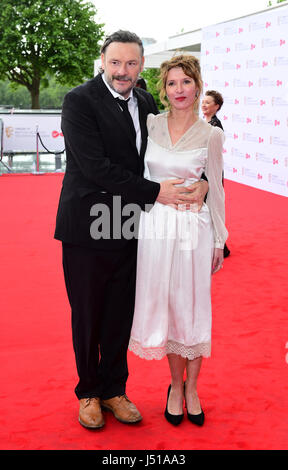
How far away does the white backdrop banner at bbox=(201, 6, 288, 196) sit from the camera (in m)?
9.94

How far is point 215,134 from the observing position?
2.50 m

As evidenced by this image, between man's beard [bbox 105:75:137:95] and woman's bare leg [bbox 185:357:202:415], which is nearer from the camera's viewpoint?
man's beard [bbox 105:75:137:95]

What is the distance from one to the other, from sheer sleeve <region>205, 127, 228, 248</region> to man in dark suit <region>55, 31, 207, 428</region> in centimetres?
7

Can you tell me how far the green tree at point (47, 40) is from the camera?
34625 mm

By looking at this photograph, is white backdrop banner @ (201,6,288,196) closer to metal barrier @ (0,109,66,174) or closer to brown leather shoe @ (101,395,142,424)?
metal barrier @ (0,109,66,174)

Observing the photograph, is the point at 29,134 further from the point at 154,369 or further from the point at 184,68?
the point at 184,68

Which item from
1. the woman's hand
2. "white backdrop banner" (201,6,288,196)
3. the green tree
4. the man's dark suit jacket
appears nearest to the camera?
the man's dark suit jacket

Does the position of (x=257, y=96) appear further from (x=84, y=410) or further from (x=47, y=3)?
(x=47, y=3)

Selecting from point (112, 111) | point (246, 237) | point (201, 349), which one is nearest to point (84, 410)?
point (201, 349)

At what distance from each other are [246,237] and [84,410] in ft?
14.4

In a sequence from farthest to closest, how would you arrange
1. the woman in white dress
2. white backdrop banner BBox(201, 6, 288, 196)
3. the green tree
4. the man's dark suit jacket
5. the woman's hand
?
the green tree → white backdrop banner BBox(201, 6, 288, 196) → the woman's hand → the woman in white dress → the man's dark suit jacket

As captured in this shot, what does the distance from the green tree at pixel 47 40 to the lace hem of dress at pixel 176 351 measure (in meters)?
34.7


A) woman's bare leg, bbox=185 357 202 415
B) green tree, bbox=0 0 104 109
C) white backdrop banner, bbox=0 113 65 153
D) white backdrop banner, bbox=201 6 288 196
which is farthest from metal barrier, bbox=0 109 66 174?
green tree, bbox=0 0 104 109

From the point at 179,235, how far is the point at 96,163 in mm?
498
